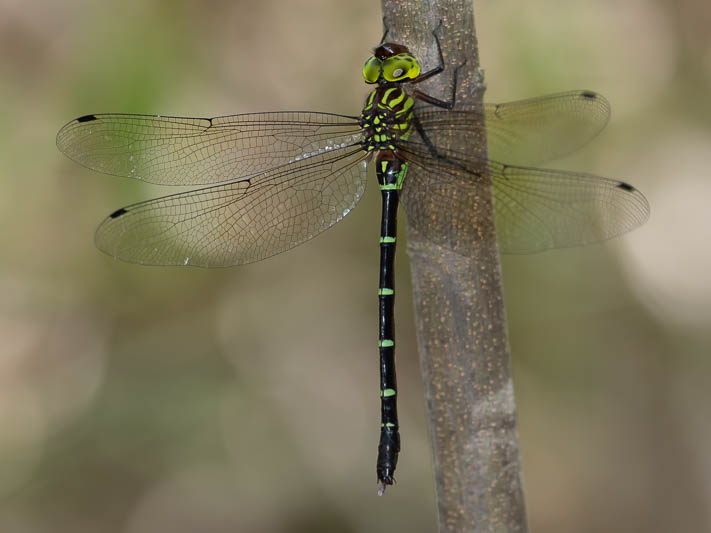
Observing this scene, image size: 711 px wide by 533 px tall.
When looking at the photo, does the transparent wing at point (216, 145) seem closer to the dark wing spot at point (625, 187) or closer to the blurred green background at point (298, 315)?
the dark wing spot at point (625, 187)

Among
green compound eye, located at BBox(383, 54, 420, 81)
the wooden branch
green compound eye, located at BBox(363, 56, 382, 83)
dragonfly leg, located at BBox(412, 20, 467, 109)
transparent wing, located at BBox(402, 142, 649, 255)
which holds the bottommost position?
the wooden branch

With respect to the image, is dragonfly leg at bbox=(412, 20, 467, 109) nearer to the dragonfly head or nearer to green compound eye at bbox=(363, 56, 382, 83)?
the dragonfly head

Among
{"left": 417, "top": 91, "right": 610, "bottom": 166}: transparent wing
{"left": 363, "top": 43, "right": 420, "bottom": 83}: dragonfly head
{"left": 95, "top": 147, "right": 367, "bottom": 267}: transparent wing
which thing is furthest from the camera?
{"left": 95, "top": 147, "right": 367, "bottom": 267}: transparent wing

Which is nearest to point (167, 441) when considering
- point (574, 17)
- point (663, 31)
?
point (574, 17)

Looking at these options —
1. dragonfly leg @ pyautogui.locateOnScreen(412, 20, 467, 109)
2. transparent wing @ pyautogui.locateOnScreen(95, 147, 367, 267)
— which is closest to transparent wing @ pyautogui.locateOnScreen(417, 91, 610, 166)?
dragonfly leg @ pyautogui.locateOnScreen(412, 20, 467, 109)

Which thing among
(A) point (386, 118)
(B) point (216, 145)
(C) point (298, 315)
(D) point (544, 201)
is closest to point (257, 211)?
(B) point (216, 145)

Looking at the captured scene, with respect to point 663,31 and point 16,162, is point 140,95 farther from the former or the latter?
point 663,31
